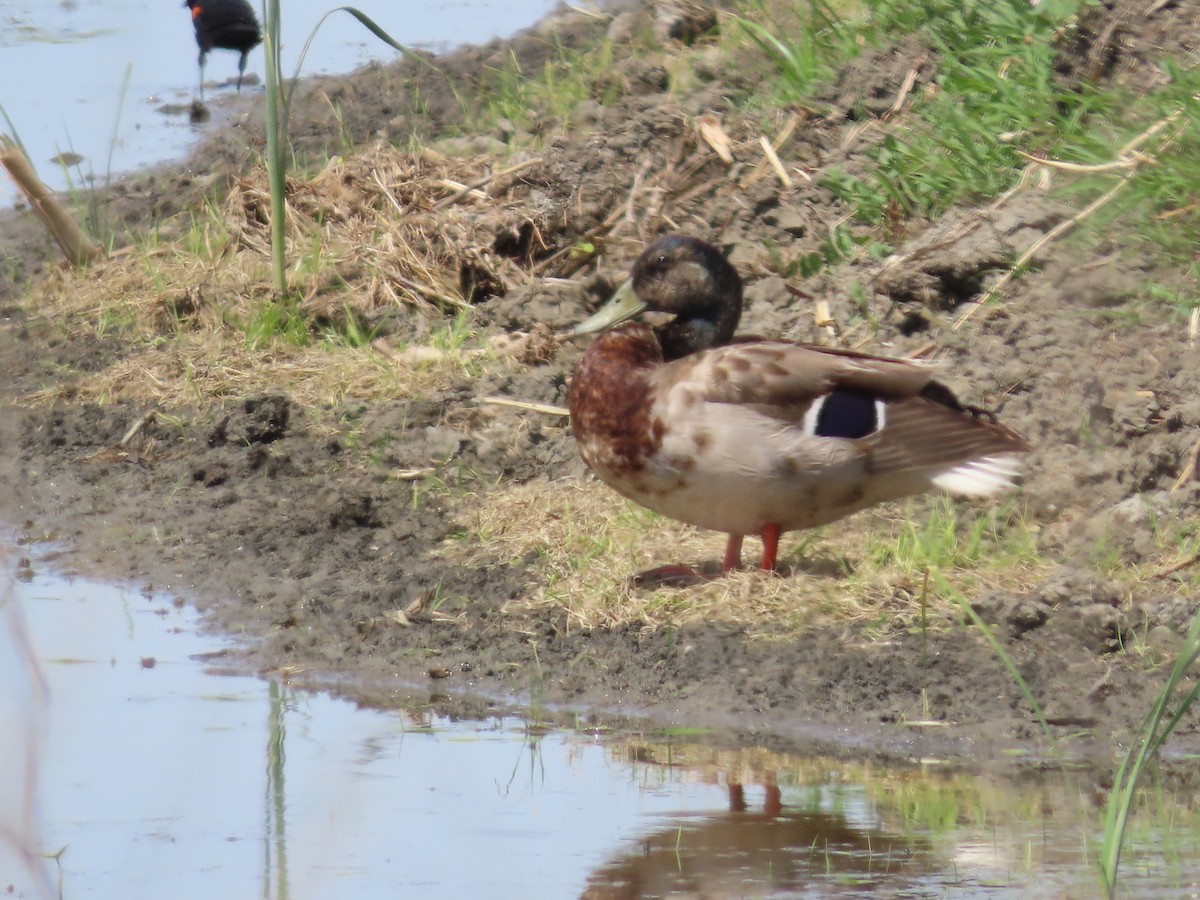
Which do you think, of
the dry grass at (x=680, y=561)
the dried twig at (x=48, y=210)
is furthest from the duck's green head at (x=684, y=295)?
the dried twig at (x=48, y=210)

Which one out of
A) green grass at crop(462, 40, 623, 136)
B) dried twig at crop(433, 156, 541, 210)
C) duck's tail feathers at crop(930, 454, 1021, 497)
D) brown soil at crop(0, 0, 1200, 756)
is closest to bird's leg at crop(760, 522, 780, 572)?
brown soil at crop(0, 0, 1200, 756)

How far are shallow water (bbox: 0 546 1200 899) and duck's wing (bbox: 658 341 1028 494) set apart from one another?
1.06m

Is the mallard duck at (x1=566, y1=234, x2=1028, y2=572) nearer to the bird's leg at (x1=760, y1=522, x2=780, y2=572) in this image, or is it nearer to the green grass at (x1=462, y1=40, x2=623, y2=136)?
the bird's leg at (x1=760, y1=522, x2=780, y2=572)

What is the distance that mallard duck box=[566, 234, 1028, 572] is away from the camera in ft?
15.8

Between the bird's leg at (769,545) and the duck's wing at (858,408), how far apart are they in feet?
0.96

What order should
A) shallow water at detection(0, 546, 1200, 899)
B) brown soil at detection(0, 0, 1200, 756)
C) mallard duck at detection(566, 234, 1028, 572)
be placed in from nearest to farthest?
shallow water at detection(0, 546, 1200, 899), brown soil at detection(0, 0, 1200, 756), mallard duck at detection(566, 234, 1028, 572)

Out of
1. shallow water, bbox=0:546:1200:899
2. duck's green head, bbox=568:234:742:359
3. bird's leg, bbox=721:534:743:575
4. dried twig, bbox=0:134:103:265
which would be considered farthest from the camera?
dried twig, bbox=0:134:103:265

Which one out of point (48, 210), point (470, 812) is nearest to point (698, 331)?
point (470, 812)

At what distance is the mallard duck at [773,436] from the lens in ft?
15.8

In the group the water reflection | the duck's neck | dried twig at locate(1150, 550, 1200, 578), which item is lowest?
the water reflection

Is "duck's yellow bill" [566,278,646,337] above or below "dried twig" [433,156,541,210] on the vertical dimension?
below

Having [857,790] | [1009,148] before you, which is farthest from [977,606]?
[1009,148]

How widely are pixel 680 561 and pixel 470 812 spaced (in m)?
1.86

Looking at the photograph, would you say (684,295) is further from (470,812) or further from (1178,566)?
(470,812)
